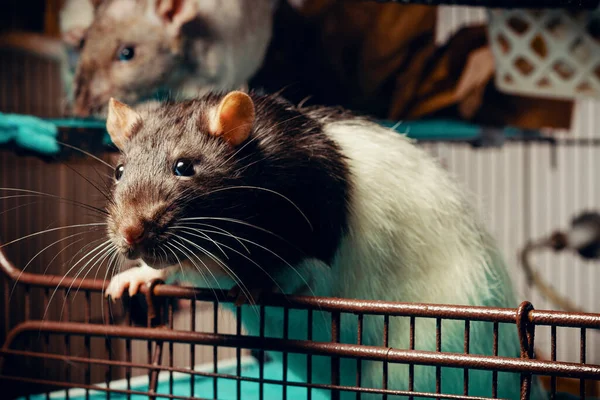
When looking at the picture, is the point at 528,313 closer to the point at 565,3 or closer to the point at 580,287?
the point at 565,3

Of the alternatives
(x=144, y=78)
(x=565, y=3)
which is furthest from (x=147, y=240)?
(x=144, y=78)

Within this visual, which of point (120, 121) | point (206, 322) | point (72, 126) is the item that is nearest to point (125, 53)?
point (72, 126)

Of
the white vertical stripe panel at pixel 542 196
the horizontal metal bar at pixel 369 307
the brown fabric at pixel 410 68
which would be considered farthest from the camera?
the white vertical stripe panel at pixel 542 196

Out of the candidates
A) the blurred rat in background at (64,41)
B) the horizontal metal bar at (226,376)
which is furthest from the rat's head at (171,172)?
the blurred rat in background at (64,41)

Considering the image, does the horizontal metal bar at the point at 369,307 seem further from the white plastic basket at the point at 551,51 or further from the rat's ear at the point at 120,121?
the white plastic basket at the point at 551,51

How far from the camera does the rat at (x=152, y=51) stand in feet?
4.24

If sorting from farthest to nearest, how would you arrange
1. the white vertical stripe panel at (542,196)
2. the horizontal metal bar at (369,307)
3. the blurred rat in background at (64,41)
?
1. the white vertical stripe panel at (542,196)
2. the blurred rat in background at (64,41)
3. the horizontal metal bar at (369,307)

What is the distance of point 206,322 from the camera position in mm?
1737

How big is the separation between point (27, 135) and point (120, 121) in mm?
215

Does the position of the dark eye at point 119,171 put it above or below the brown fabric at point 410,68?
below

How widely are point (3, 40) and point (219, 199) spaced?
3.13 feet

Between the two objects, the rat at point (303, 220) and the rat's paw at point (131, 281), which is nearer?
the rat at point (303, 220)

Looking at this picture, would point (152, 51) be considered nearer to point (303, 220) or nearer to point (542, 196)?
point (303, 220)

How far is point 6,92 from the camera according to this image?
1554 millimetres
